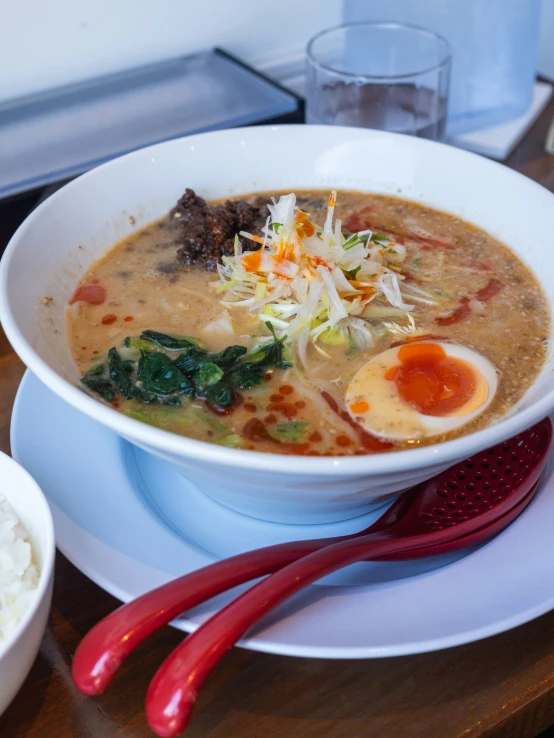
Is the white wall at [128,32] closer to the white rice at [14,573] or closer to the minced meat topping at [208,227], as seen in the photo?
the minced meat topping at [208,227]

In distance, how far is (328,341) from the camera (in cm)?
146

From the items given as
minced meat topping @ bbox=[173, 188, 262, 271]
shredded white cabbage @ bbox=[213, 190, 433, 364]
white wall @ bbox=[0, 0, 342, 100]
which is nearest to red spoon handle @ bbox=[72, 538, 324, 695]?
shredded white cabbage @ bbox=[213, 190, 433, 364]

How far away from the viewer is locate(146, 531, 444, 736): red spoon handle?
2.88ft

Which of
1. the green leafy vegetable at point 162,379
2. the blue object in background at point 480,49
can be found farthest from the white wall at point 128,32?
the green leafy vegetable at point 162,379

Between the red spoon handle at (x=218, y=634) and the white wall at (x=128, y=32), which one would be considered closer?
the red spoon handle at (x=218, y=634)

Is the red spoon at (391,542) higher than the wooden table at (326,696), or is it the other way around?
the red spoon at (391,542)

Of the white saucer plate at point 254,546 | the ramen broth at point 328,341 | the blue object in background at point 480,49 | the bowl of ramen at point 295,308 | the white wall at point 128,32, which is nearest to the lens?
the white saucer plate at point 254,546

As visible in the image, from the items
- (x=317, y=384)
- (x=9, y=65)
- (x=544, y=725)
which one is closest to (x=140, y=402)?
(x=317, y=384)

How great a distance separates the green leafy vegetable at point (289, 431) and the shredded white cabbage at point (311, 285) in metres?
0.17

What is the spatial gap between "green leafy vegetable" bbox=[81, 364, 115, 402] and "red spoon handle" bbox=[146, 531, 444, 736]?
18.4 inches

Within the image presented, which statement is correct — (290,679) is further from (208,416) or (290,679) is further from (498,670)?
(208,416)

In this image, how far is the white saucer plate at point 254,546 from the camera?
39.6 inches

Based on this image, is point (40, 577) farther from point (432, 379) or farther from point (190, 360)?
point (432, 379)

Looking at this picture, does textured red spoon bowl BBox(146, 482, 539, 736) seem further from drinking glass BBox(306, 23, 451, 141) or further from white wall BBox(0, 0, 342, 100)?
white wall BBox(0, 0, 342, 100)
